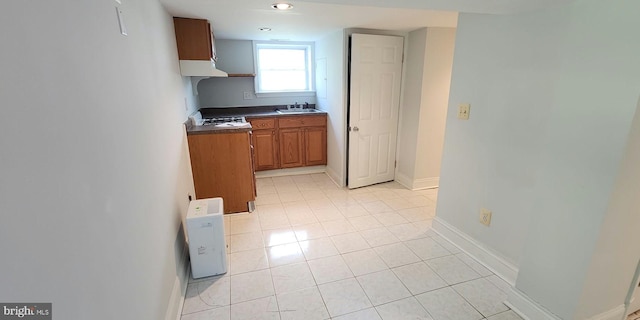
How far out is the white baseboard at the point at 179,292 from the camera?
1.59 metres

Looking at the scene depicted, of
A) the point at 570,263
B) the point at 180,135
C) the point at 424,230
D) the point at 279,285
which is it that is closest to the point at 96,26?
the point at 180,135

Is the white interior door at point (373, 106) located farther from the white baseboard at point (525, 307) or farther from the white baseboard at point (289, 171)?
the white baseboard at point (525, 307)

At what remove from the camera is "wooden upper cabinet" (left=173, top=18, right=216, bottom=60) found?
2570 millimetres

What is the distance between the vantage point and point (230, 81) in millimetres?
4367

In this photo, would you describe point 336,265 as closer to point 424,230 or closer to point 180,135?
point 424,230

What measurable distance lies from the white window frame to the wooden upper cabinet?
1.75 m

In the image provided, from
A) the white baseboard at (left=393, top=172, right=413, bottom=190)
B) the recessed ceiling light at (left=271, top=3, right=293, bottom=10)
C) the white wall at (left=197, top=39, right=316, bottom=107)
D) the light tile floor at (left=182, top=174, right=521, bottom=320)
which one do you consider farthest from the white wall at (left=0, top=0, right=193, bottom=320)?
the white baseboard at (left=393, top=172, right=413, bottom=190)

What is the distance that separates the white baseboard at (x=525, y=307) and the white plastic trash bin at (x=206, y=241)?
198 centimetres

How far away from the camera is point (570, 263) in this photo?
1.46m

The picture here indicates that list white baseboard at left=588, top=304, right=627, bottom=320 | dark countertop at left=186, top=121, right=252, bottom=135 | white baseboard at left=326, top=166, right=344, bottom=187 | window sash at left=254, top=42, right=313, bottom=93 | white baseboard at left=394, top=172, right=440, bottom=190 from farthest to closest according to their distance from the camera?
window sash at left=254, top=42, right=313, bottom=93
white baseboard at left=326, top=166, right=344, bottom=187
white baseboard at left=394, top=172, right=440, bottom=190
dark countertop at left=186, top=121, right=252, bottom=135
white baseboard at left=588, top=304, right=627, bottom=320

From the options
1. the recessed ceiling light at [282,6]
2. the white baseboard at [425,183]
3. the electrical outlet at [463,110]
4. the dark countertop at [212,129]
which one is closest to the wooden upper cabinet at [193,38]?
the dark countertop at [212,129]

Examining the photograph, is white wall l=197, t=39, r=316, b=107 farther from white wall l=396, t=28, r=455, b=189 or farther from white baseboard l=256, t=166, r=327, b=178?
white wall l=396, t=28, r=455, b=189

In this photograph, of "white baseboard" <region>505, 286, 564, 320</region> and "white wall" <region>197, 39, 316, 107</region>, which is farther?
"white wall" <region>197, 39, 316, 107</region>

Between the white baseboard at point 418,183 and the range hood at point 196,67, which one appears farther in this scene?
the white baseboard at point 418,183
